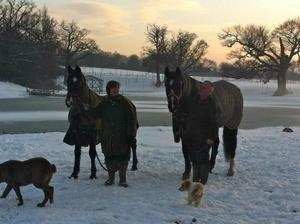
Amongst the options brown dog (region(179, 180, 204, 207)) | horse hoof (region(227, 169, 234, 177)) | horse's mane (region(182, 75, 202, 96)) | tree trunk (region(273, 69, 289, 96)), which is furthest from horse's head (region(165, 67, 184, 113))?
tree trunk (region(273, 69, 289, 96))

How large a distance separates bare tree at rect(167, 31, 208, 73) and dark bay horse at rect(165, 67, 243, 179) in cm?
9441

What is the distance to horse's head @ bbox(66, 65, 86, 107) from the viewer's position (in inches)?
361

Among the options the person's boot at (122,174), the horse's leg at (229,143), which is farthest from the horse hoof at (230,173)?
the person's boot at (122,174)

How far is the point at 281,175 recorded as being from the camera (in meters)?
10.1

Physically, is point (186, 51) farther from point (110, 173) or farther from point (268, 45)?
point (110, 173)

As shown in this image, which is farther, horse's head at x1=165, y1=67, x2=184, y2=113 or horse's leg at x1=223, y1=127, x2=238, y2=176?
horse's leg at x1=223, y1=127, x2=238, y2=176

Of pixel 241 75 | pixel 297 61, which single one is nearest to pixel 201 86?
pixel 241 75

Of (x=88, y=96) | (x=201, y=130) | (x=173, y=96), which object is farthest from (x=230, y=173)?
(x=88, y=96)

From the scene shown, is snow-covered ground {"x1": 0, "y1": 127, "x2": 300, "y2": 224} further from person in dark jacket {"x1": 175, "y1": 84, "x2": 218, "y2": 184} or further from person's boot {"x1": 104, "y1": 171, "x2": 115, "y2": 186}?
person in dark jacket {"x1": 175, "y1": 84, "x2": 218, "y2": 184}

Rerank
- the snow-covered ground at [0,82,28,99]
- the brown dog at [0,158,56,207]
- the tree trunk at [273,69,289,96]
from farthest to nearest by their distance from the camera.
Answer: the tree trunk at [273,69,289,96]
the snow-covered ground at [0,82,28,99]
the brown dog at [0,158,56,207]

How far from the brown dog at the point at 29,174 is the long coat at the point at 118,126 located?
153 cm

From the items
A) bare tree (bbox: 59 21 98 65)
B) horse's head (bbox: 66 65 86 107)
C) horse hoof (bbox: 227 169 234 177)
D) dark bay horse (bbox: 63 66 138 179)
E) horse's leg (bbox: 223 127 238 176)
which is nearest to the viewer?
horse's head (bbox: 66 65 86 107)

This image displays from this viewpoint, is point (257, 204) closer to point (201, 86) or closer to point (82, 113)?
point (201, 86)

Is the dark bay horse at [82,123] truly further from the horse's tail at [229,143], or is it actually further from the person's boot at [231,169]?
the horse's tail at [229,143]
